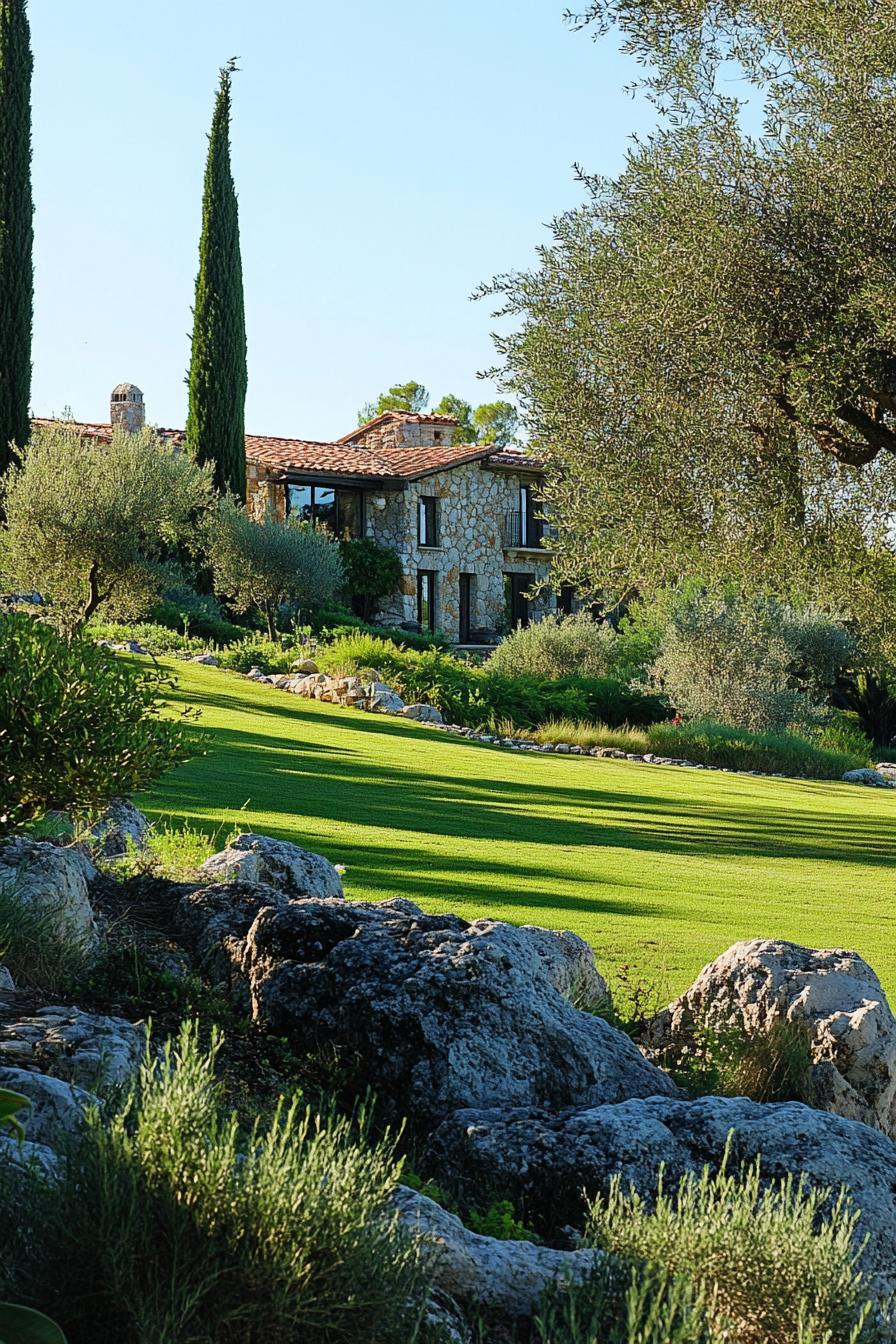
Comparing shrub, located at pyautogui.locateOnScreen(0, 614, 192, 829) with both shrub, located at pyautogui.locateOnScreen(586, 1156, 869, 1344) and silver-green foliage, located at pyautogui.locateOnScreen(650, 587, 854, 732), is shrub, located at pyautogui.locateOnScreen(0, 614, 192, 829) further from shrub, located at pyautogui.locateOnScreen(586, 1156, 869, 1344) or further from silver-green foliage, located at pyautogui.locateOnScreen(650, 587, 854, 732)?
silver-green foliage, located at pyautogui.locateOnScreen(650, 587, 854, 732)

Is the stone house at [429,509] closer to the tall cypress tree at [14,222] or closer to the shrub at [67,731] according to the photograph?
the tall cypress tree at [14,222]

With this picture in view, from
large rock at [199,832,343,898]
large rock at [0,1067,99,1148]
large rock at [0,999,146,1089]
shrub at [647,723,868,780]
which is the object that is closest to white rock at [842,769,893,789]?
Result: shrub at [647,723,868,780]

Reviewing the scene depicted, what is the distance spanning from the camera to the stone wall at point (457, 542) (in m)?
46.4

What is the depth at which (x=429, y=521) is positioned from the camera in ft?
157

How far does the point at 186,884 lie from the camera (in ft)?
23.6

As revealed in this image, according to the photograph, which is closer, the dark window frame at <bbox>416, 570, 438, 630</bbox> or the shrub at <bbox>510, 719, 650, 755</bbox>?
the shrub at <bbox>510, 719, 650, 755</bbox>

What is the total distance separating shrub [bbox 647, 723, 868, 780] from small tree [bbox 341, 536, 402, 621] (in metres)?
19.5

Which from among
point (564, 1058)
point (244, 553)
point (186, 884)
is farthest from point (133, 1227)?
point (244, 553)

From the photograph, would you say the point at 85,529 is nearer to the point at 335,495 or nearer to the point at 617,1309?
the point at 335,495

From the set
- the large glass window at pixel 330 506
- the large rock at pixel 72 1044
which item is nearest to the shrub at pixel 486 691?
the large glass window at pixel 330 506

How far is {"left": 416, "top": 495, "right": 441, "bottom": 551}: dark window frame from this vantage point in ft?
155

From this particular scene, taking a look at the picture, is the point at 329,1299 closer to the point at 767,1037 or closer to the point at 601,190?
the point at 767,1037

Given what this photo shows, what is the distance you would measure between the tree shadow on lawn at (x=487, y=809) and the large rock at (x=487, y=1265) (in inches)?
294

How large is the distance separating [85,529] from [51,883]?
2014 centimetres
